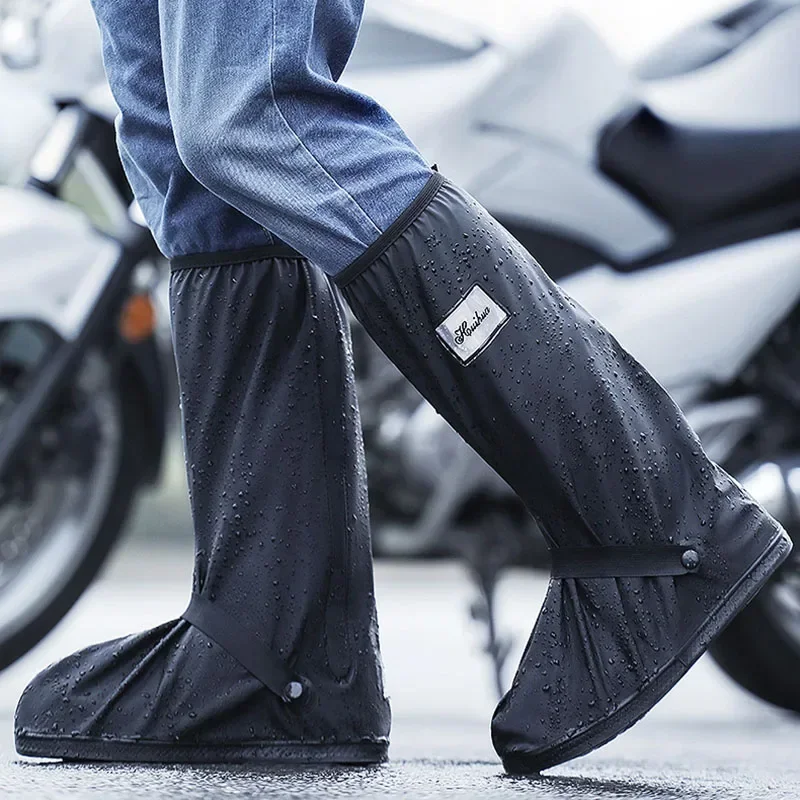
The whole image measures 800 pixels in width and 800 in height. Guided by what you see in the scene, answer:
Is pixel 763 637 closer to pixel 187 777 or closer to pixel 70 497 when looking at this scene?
pixel 70 497

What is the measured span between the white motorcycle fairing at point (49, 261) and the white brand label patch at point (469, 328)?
972 millimetres

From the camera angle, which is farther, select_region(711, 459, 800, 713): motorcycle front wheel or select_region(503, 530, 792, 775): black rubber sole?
select_region(711, 459, 800, 713): motorcycle front wheel

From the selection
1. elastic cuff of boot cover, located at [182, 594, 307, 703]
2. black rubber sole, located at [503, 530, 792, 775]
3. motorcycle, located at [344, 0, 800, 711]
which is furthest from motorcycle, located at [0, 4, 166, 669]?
black rubber sole, located at [503, 530, 792, 775]

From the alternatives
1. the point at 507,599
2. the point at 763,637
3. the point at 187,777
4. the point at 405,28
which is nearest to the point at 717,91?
the point at 405,28

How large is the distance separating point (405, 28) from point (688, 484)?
1169 millimetres

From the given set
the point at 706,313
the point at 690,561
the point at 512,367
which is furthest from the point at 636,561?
the point at 706,313

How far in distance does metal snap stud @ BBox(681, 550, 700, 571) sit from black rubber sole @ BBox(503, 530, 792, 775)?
0.11 ft

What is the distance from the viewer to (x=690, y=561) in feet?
3.92

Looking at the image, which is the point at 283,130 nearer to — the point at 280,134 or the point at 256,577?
the point at 280,134

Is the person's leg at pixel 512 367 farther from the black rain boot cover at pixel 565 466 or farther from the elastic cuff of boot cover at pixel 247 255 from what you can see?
the elastic cuff of boot cover at pixel 247 255

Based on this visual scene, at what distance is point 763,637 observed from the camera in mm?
2213

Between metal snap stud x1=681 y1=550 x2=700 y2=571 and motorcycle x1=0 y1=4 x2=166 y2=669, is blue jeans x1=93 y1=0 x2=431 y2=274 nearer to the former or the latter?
metal snap stud x1=681 y1=550 x2=700 y2=571

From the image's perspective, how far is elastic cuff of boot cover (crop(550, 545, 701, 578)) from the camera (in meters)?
1.20

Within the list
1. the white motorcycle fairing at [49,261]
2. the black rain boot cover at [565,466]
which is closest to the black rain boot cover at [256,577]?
the black rain boot cover at [565,466]
